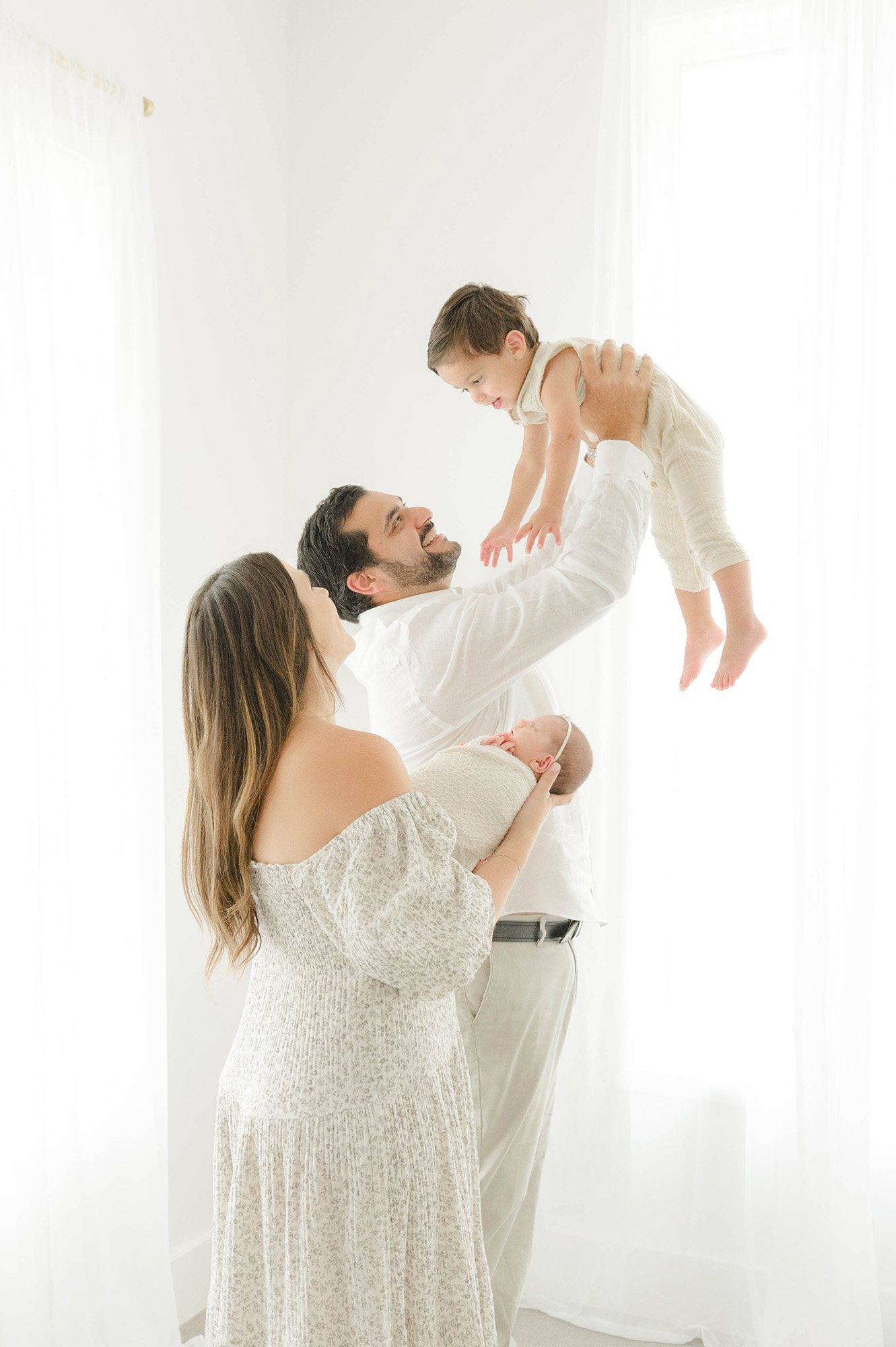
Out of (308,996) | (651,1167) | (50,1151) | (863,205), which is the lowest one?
(651,1167)

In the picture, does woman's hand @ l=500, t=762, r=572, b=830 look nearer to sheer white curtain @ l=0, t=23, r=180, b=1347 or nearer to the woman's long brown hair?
the woman's long brown hair

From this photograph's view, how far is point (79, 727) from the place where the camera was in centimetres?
200

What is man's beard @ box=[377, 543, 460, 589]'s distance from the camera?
171cm

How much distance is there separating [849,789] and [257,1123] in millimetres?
1403

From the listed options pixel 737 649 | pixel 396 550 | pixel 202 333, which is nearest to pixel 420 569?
pixel 396 550

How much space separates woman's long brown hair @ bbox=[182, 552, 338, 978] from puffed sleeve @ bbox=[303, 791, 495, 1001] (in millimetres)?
124

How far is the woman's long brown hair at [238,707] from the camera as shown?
4.15ft

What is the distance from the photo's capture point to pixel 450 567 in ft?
5.77

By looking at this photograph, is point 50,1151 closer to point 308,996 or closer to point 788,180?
point 308,996

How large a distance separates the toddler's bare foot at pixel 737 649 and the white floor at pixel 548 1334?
5.23 feet

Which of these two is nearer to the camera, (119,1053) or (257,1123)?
(257,1123)

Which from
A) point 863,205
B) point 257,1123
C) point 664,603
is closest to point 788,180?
point 863,205

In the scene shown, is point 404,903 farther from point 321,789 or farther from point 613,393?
point 613,393

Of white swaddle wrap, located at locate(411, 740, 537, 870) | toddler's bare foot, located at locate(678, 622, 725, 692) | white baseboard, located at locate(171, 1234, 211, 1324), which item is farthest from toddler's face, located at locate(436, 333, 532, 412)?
white baseboard, located at locate(171, 1234, 211, 1324)
